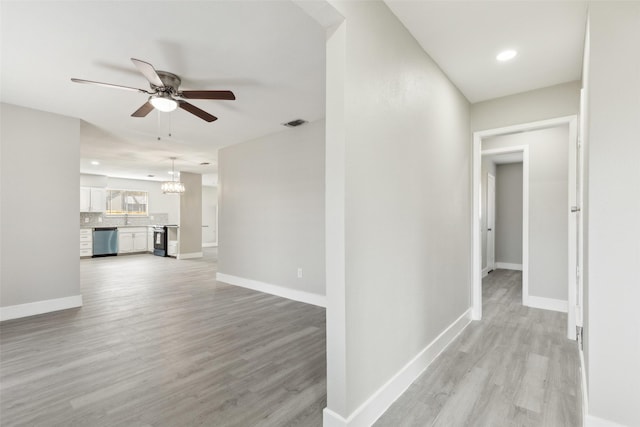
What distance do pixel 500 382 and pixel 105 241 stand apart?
10238 mm

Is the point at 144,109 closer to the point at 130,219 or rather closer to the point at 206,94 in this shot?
the point at 206,94

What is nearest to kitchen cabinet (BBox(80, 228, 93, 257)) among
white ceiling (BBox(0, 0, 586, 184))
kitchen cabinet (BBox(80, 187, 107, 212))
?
kitchen cabinet (BBox(80, 187, 107, 212))

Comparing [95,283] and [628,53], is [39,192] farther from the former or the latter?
[628,53]

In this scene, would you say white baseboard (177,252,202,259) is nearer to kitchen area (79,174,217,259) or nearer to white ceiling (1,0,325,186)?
kitchen area (79,174,217,259)

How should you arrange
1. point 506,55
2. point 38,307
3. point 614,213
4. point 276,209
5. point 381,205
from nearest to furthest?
point 614,213
point 381,205
point 506,55
point 38,307
point 276,209

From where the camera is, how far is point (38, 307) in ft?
12.1

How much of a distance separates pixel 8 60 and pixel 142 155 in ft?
12.7

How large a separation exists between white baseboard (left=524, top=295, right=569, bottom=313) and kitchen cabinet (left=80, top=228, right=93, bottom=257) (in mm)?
10489

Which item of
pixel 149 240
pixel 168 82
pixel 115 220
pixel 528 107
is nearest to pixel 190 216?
pixel 149 240

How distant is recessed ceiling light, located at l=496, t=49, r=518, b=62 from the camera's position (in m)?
2.44

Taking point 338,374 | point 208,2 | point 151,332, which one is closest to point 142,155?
point 151,332

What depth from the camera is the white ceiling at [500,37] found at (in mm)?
1925

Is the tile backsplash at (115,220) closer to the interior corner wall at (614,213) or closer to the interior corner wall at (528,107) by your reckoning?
the interior corner wall at (528,107)

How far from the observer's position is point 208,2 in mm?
1831
